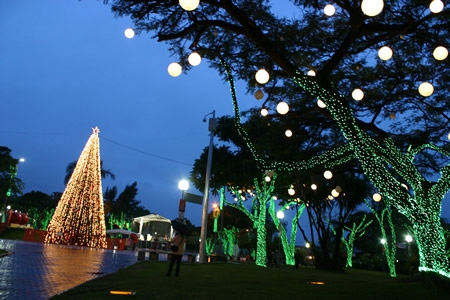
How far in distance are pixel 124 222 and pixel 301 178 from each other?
40.1m

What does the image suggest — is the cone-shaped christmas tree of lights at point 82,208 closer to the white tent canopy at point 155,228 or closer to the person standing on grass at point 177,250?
the white tent canopy at point 155,228

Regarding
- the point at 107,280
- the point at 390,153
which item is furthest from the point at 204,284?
the point at 390,153

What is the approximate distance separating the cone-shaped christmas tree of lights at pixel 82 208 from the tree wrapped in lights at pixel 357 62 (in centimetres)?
1886

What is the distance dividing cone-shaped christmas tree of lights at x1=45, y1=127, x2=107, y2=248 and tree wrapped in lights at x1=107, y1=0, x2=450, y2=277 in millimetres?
18863

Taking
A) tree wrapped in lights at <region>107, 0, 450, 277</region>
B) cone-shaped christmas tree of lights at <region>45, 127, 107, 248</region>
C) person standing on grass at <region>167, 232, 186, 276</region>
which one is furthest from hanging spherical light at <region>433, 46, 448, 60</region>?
cone-shaped christmas tree of lights at <region>45, 127, 107, 248</region>

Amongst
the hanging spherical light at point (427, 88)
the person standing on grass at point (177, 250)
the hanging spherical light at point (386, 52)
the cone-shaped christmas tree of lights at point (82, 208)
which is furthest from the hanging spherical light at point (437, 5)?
the cone-shaped christmas tree of lights at point (82, 208)

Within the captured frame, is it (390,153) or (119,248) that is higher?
(390,153)

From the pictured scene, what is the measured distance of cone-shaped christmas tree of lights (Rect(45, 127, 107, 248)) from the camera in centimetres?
2789

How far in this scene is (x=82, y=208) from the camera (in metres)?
28.0

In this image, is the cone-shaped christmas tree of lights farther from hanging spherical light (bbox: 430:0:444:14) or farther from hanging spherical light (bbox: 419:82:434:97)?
hanging spherical light (bbox: 430:0:444:14)

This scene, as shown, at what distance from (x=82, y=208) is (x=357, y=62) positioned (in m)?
21.6

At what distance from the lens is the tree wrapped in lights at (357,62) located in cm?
918

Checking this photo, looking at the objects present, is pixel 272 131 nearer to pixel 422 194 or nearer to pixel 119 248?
pixel 422 194

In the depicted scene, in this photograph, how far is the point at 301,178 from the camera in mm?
24375
